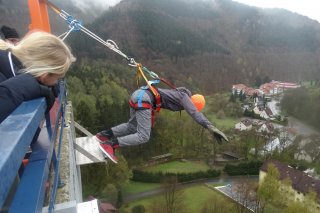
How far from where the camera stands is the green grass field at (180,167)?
33344 millimetres

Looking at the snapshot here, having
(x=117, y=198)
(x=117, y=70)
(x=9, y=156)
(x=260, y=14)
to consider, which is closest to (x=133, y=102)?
(x=9, y=156)

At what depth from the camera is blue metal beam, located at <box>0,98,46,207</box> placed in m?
0.80

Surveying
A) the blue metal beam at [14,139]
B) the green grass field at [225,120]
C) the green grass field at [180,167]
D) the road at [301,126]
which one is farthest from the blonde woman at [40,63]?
the road at [301,126]

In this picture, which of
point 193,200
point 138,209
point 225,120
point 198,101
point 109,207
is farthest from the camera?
point 225,120

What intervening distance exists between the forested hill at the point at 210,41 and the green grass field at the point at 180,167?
43.0 m

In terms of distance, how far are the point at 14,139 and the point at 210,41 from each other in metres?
130

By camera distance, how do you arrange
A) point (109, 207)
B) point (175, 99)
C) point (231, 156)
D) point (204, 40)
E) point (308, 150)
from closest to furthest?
point (175, 99)
point (109, 207)
point (231, 156)
point (308, 150)
point (204, 40)

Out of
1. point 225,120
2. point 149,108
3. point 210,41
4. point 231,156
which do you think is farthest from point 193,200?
point 210,41

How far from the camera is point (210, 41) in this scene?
126625 millimetres

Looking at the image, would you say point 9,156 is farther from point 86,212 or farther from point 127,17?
point 127,17

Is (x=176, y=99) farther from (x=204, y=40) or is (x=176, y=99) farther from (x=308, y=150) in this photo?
(x=204, y=40)

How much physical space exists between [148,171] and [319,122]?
133 feet

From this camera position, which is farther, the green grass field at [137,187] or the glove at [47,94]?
the green grass field at [137,187]

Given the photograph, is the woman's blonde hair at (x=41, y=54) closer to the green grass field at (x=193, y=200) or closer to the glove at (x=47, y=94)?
the glove at (x=47, y=94)
